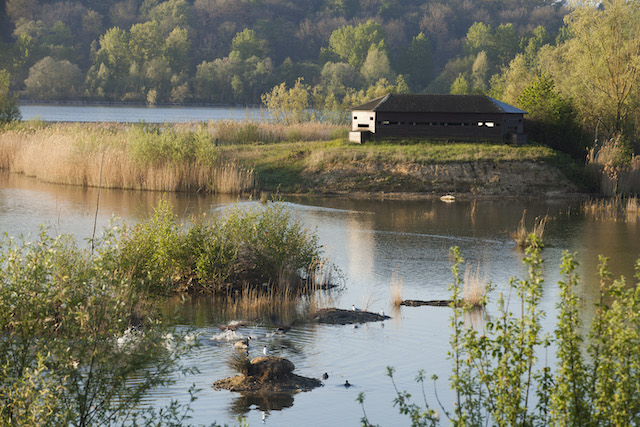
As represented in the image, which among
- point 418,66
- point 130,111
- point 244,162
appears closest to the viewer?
point 244,162

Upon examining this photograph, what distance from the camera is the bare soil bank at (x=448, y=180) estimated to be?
1565 inches

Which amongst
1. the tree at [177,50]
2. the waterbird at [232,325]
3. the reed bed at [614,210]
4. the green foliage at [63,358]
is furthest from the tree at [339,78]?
the green foliage at [63,358]

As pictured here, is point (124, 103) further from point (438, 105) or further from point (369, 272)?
point (369, 272)

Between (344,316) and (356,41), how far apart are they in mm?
141146

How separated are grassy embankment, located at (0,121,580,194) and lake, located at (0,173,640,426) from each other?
1.51 meters

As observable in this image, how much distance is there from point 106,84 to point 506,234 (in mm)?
108500

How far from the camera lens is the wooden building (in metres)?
44.6

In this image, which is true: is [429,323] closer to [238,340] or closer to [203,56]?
[238,340]

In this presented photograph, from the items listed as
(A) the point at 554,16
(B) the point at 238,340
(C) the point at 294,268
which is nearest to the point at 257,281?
(C) the point at 294,268

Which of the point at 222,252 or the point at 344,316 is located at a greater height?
the point at 222,252

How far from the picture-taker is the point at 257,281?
61.6 ft

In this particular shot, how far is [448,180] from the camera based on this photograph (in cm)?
4016

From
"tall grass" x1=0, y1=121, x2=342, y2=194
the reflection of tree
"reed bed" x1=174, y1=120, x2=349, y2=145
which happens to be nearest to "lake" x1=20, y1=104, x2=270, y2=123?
"reed bed" x1=174, y1=120, x2=349, y2=145

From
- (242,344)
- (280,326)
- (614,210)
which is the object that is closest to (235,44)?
(614,210)
